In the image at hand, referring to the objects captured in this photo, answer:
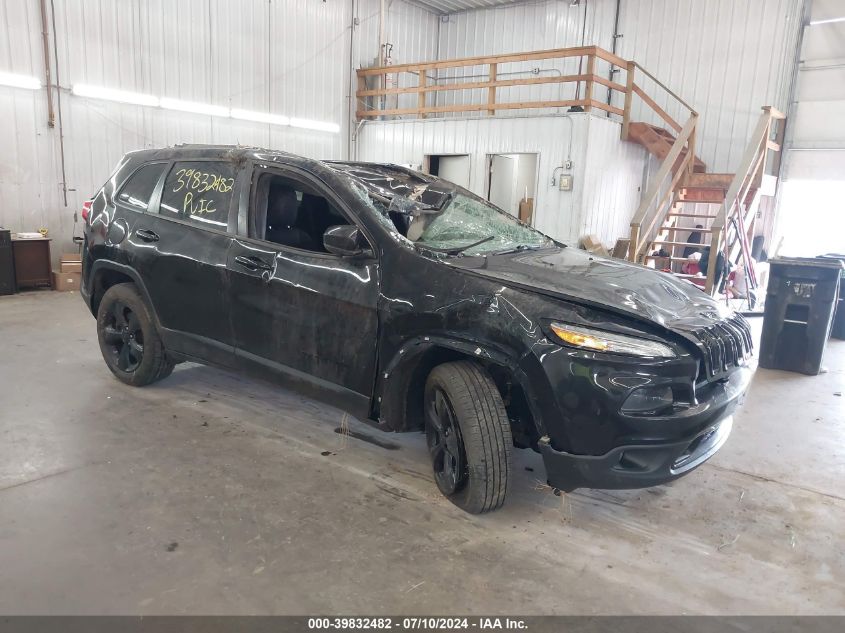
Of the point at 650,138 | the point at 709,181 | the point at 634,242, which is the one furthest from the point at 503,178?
the point at 709,181

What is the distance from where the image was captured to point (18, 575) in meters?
2.29

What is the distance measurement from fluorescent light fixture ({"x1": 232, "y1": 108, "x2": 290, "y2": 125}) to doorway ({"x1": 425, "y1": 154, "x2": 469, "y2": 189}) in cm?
287

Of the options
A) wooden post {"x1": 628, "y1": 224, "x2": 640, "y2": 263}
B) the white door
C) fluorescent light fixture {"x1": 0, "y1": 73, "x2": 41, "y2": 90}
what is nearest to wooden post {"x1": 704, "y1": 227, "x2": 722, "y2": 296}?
wooden post {"x1": 628, "y1": 224, "x2": 640, "y2": 263}

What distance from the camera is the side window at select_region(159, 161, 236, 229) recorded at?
369cm

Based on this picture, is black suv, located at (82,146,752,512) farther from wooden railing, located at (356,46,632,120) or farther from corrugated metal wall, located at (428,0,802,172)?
corrugated metal wall, located at (428,0,802,172)

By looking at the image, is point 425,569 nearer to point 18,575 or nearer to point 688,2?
point 18,575

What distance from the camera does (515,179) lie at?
10.8 metres

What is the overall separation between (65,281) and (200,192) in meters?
5.82

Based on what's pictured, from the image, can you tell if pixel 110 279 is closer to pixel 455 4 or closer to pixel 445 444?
pixel 445 444

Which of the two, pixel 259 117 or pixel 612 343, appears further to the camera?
pixel 259 117

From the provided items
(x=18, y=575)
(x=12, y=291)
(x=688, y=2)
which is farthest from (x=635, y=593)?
(x=688, y=2)

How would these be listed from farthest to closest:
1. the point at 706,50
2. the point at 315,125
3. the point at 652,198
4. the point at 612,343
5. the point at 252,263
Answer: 1. the point at 315,125
2. the point at 706,50
3. the point at 652,198
4. the point at 252,263
5. the point at 612,343

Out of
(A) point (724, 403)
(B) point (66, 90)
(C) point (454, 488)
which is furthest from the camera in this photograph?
(B) point (66, 90)

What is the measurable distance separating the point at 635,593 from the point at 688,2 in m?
12.7
